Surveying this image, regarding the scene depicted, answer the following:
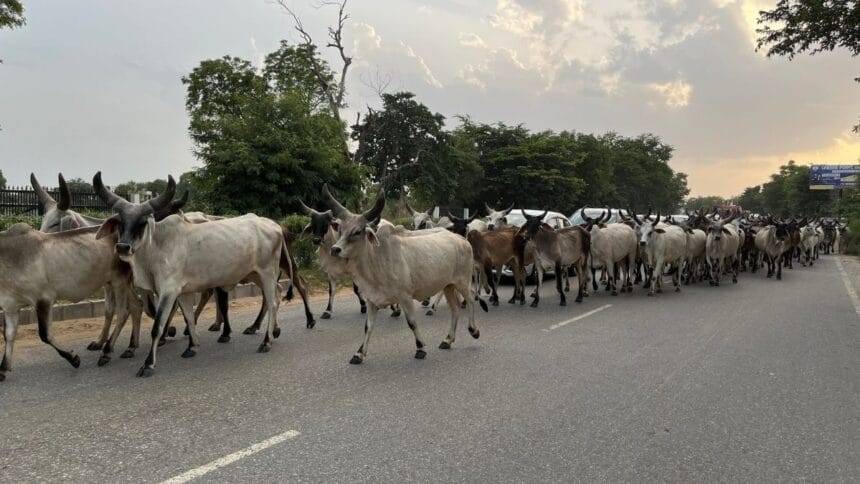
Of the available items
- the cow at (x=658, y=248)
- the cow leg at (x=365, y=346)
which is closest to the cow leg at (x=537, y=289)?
the cow at (x=658, y=248)

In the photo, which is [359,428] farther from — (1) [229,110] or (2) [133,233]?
(1) [229,110]

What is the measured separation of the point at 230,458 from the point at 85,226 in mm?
4896

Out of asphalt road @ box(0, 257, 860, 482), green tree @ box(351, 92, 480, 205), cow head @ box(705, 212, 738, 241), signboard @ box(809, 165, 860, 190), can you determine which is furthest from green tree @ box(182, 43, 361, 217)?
signboard @ box(809, 165, 860, 190)

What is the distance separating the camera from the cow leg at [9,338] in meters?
5.63

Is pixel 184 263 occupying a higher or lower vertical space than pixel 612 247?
higher

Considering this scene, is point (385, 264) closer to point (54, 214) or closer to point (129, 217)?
point (129, 217)

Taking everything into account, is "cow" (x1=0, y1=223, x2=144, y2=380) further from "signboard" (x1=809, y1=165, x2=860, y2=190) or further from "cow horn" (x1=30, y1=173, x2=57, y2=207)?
"signboard" (x1=809, y1=165, x2=860, y2=190)

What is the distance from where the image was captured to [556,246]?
11820 mm

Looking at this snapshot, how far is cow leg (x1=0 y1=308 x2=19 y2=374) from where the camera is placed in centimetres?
563

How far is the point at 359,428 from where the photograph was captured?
4.46 meters

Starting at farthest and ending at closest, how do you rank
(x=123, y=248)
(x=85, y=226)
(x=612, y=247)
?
(x=612, y=247)
(x=85, y=226)
(x=123, y=248)

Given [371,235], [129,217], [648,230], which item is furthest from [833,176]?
A: [129,217]

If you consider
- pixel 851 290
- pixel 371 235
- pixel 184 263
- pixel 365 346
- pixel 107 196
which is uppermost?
pixel 107 196

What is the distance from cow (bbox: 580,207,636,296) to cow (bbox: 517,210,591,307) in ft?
2.23
